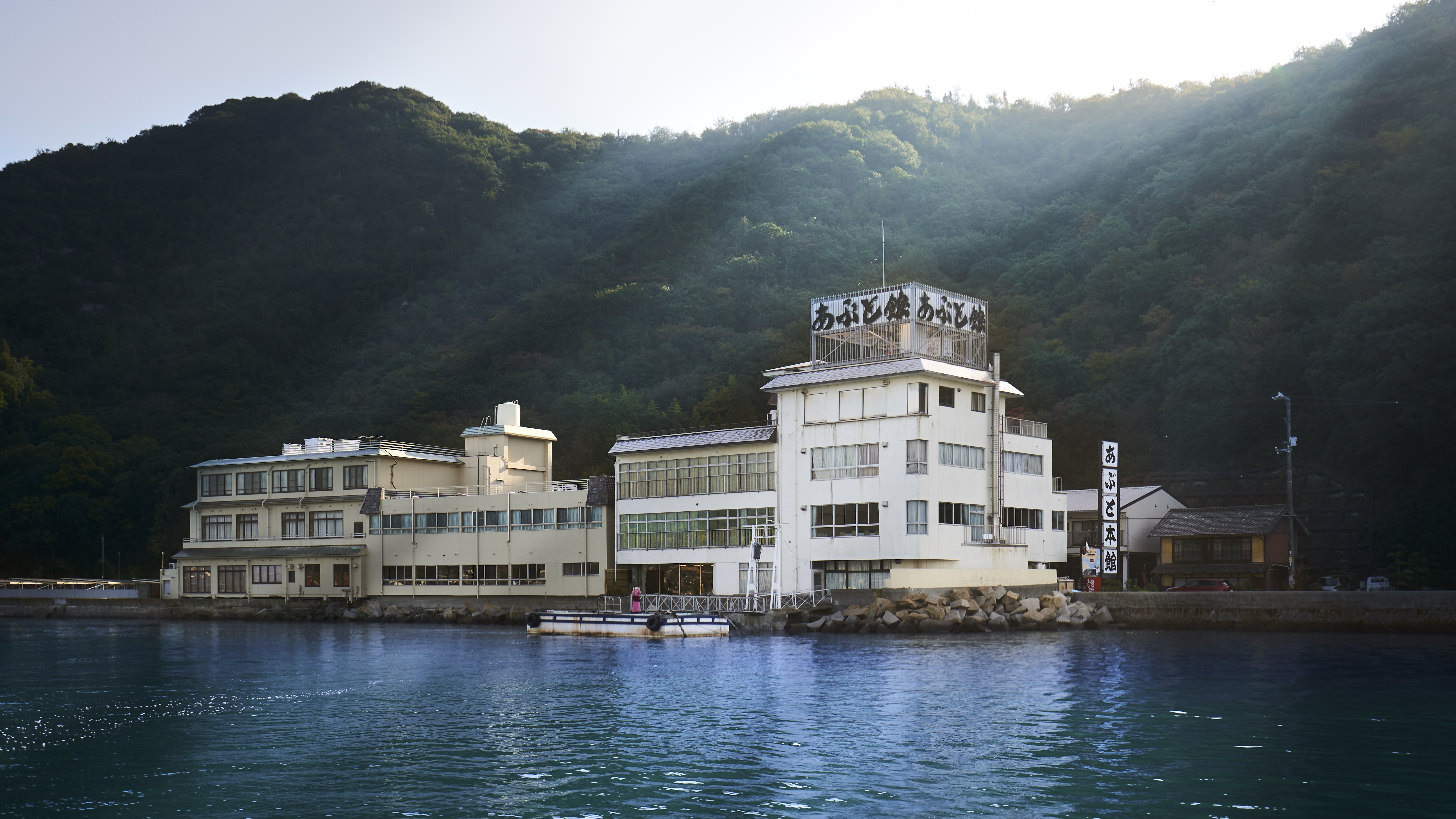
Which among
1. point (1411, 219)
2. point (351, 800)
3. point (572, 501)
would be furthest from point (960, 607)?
point (1411, 219)

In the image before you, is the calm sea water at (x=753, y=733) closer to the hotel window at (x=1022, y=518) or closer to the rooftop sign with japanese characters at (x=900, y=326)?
the hotel window at (x=1022, y=518)

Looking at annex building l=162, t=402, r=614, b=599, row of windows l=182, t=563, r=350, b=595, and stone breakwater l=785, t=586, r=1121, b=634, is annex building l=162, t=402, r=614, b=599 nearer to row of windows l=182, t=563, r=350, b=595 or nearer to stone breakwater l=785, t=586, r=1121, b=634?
row of windows l=182, t=563, r=350, b=595

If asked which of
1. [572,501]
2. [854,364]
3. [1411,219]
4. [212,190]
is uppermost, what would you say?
[212,190]

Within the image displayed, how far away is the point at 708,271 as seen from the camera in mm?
128125

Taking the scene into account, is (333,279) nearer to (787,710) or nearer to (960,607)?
(960,607)

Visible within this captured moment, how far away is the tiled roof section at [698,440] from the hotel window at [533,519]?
5996mm

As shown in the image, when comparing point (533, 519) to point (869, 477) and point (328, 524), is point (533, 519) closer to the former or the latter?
point (328, 524)

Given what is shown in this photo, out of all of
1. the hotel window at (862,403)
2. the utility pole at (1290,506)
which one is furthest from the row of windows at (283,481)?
the utility pole at (1290,506)

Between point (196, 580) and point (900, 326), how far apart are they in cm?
5289

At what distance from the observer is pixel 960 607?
Answer: 55.2 metres

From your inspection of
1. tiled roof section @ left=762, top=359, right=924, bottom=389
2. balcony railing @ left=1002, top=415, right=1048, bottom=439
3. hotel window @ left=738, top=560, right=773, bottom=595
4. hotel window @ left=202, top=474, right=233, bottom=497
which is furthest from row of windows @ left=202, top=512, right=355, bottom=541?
balcony railing @ left=1002, top=415, right=1048, bottom=439

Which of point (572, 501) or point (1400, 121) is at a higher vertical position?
point (1400, 121)

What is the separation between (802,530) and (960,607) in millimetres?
9789

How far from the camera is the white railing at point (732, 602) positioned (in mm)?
57781
